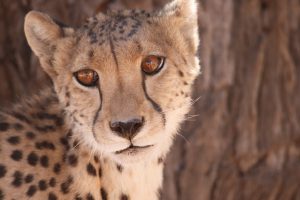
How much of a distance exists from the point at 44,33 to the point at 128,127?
61 cm

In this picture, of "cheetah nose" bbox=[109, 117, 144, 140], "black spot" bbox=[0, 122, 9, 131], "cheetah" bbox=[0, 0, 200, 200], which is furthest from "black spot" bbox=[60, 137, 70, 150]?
"cheetah nose" bbox=[109, 117, 144, 140]

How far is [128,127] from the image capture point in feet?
8.01

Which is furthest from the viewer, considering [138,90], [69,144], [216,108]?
[216,108]

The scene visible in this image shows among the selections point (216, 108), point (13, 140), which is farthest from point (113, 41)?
point (216, 108)

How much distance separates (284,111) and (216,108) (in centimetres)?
44

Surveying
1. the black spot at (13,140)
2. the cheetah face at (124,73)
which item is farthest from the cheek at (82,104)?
the black spot at (13,140)

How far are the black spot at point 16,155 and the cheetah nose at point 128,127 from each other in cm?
42

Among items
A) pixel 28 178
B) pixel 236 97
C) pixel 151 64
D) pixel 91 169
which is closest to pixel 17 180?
pixel 28 178

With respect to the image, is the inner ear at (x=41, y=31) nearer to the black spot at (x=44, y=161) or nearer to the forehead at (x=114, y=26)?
the forehead at (x=114, y=26)

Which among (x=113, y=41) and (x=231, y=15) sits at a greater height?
(x=231, y=15)

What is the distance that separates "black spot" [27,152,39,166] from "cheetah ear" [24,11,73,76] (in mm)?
347

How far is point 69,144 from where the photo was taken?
8.98 feet

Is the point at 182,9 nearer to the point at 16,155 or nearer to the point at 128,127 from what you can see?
the point at 128,127

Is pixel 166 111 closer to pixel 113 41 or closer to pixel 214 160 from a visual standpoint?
pixel 113 41
